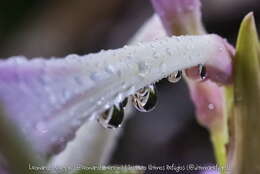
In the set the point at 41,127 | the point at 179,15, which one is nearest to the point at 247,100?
the point at 179,15

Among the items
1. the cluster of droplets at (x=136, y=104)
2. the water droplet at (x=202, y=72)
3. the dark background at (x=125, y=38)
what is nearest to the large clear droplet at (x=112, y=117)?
the cluster of droplets at (x=136, y=104)

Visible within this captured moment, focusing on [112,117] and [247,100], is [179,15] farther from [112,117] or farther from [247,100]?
[112,117]

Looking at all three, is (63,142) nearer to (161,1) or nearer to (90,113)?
(90,113)

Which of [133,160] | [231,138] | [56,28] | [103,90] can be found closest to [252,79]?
[231,138]

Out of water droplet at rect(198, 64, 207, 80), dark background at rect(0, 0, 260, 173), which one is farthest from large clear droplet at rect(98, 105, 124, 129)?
dark background at rect(0, 0, 260, 173)

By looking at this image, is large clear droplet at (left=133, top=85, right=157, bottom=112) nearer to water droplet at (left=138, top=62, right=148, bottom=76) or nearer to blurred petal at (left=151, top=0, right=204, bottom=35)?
water droplet at (left=138, top=62, right=148, bottom=76)

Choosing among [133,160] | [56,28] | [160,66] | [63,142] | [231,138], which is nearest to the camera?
[63,142]
